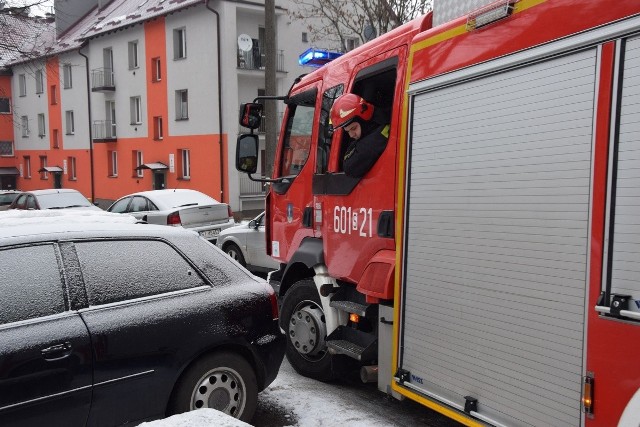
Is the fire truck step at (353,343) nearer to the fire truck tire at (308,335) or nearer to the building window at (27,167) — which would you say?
the fire truck tire at (308,335)

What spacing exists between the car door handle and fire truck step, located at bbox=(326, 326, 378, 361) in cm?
198

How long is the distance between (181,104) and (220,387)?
25648mm

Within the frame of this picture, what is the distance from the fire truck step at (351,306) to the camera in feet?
14.6

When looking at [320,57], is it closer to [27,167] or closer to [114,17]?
[114,17]

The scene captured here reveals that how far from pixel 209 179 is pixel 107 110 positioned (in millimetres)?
11283

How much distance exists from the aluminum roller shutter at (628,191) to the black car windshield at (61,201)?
15.1 m

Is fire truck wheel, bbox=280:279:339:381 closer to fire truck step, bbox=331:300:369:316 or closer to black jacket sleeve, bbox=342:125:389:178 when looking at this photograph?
fire truck step, bbox=331:300:369:316

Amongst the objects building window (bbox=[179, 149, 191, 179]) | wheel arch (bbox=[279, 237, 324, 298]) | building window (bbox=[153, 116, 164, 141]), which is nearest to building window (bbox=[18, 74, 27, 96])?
building window (bbox=[153, 116, 164, 141])

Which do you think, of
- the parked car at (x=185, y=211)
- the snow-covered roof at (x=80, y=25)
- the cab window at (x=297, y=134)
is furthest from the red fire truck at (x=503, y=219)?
the snow-covered roof at (x=80, y=25)

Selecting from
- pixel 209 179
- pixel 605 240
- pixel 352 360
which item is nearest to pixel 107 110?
pixel 209 179

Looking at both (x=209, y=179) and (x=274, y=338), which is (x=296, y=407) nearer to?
(x=274, y=338)

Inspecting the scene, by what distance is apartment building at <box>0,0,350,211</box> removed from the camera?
83.5 feet

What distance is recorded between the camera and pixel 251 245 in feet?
36.9

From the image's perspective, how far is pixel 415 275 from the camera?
145 inches
